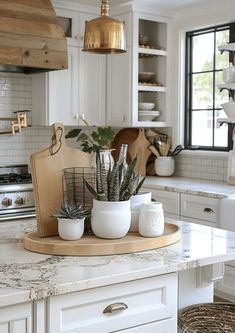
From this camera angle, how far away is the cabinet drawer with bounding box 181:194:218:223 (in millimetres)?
4090

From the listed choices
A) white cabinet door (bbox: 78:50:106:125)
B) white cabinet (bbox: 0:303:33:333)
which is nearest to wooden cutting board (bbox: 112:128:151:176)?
white cabinet door (bbox: 78:50:106:125)

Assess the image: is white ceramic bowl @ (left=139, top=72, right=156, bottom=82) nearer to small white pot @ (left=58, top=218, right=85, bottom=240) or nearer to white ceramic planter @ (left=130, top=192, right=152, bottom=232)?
white ceramic planter @ (left=130, top=192, right=152, bottom=232)

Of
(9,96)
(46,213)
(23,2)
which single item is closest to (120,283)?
(46,213)

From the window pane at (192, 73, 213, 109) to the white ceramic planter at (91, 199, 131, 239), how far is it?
313 cm

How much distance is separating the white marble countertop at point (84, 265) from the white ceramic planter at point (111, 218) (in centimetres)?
13

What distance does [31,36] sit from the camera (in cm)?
443

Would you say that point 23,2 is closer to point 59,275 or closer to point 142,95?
point 142,95

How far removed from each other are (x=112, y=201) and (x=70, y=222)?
0.19 metres

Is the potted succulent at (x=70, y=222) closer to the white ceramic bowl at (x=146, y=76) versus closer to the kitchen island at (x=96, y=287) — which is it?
the kitchen island at (x=96, y=287)

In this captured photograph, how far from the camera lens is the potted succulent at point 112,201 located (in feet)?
7.00

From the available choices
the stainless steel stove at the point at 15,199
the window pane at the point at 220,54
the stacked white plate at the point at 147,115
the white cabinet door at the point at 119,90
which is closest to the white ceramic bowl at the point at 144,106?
the stacked white plate at the point at 147,115

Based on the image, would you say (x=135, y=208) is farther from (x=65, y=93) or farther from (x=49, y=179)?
(x=65, y=93)

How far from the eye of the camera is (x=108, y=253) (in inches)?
80.9

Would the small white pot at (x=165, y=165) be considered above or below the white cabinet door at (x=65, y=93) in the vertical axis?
below
